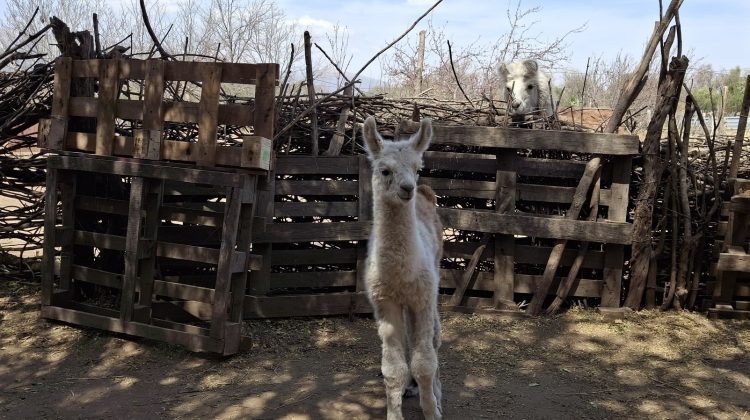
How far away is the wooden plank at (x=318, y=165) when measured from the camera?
Answer: 6.73m

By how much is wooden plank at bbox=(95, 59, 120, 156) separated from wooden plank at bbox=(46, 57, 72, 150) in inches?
18.1

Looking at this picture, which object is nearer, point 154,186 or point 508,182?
point 154,186

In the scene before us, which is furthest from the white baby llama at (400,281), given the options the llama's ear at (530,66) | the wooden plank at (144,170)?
the llama's ear at (530,66)

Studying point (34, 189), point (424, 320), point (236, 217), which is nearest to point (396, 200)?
point (424, 320)

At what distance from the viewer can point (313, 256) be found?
698 centimetres

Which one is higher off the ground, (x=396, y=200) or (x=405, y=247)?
(x=396, y=200)

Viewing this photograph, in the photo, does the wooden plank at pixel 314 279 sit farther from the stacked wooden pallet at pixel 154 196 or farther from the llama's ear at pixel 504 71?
the llama's ear at pixel 504 71

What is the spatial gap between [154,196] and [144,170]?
0.30 m

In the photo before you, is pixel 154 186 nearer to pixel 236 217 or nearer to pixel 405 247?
pixel 236 217

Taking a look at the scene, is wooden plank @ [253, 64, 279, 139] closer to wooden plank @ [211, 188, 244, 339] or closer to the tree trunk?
wooden plank @ [211, 188, 244, 339]

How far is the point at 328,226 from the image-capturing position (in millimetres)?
6770

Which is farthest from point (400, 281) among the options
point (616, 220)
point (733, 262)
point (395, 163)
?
point (733, 262)

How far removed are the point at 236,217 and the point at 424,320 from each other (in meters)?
2.04

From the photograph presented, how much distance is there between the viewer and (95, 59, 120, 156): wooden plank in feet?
19.3
